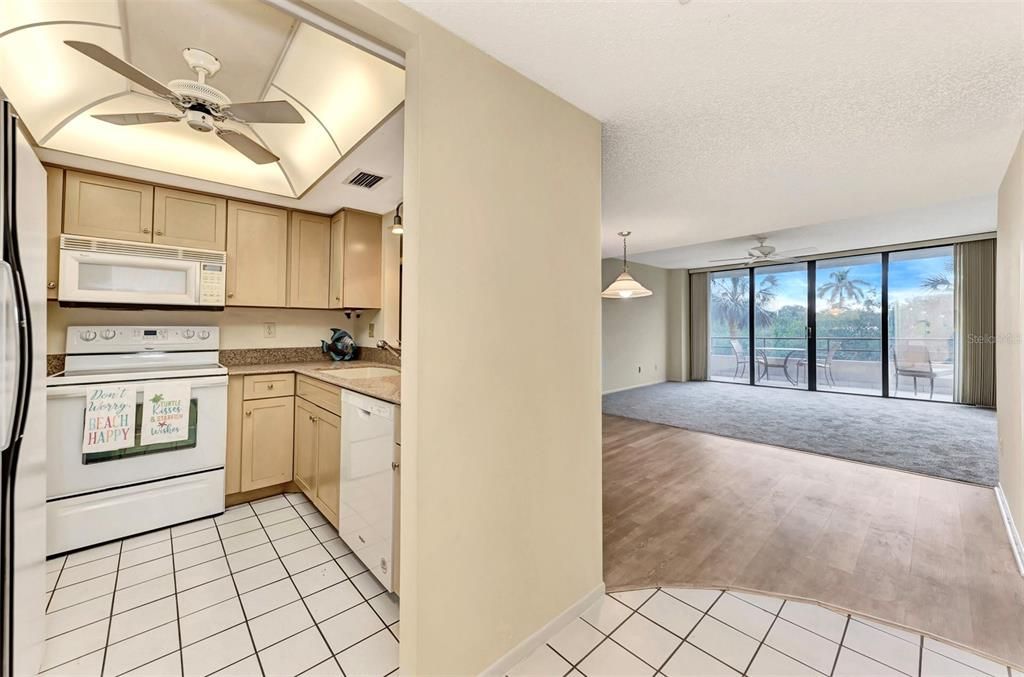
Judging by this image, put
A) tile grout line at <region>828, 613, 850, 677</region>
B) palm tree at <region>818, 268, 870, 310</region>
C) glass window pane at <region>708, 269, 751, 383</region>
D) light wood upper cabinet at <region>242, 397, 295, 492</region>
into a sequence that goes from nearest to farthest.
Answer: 1. tile grout line at <region>828, 613, 850, 677</region>
2. light wood upper cabinet at <region>242, 397, 295, 492</region>
3. palm tree at <region>818, 268, 870, 310</region>
4. glass window pane at <region>708, 269, 751, 383</region>

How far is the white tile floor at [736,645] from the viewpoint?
1.49 m

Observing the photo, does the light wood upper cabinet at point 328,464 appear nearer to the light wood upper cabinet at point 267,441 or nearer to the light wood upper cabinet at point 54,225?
the light wood upper cabinet at point 267,441

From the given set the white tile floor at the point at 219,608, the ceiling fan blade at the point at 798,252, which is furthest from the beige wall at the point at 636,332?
the white tile floor at the point at 219,608

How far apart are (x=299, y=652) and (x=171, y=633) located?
561mm

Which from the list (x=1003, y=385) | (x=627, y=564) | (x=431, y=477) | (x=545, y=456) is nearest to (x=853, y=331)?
(x=1003, y=385)

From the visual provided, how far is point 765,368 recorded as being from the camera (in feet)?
26.0

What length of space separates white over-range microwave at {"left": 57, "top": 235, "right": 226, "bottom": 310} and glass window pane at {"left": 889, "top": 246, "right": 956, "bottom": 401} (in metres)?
8.71

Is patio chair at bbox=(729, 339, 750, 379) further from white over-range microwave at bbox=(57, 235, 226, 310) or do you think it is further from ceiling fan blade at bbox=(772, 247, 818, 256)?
white over-range microwave at bbox=(57, 235, 226, 310)

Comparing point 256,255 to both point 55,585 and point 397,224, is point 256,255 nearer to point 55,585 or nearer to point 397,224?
point 397,224

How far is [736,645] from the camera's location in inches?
63.5

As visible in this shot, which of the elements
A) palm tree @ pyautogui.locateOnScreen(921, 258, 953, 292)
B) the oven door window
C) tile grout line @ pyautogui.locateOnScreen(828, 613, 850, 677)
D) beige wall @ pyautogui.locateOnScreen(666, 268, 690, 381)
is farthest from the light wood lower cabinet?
palm tree @ pyautogui.locateOnScreen(921, 258, 953, 292)

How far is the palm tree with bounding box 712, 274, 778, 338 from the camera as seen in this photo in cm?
781

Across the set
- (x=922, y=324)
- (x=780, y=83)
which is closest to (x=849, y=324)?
(x=922, y=324)

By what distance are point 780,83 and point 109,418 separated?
3.67 metres
